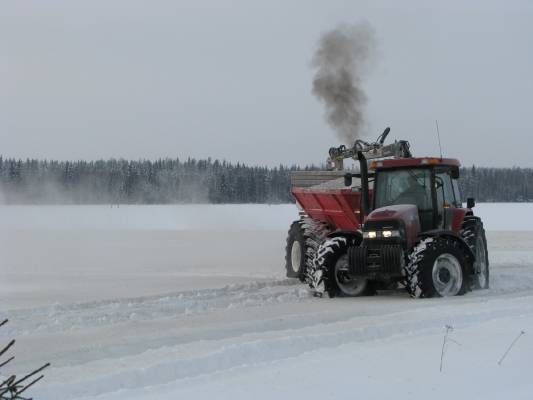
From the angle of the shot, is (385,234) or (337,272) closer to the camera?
(385,234)

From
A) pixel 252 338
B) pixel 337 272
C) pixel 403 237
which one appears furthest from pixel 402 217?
pixel 252 338

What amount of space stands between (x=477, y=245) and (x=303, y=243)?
3379 millimetres

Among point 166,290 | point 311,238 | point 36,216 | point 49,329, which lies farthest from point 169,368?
point 36,216

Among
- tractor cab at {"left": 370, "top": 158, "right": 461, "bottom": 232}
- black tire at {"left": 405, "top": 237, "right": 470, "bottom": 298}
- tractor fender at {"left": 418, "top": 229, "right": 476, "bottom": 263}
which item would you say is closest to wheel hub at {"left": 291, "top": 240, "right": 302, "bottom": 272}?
tractor cab at {"left": 370, "top": 158, "right": 461, "bottom": 232}

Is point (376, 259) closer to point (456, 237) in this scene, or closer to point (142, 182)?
point (456, 237)

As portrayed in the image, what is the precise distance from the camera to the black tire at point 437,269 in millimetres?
10289

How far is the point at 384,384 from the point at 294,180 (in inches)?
387

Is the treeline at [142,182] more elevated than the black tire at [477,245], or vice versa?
the treeline at [142,182]

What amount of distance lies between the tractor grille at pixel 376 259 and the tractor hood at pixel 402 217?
391 mm

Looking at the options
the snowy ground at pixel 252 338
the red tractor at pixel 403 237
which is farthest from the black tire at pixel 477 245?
the snowy ground at pixel 252 338

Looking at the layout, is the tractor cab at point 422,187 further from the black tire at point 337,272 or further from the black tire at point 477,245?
the black tire at point 337,272

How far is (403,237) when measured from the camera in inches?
415

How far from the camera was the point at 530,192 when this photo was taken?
367 ft

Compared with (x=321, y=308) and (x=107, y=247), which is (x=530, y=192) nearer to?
(x=107, y=247)
